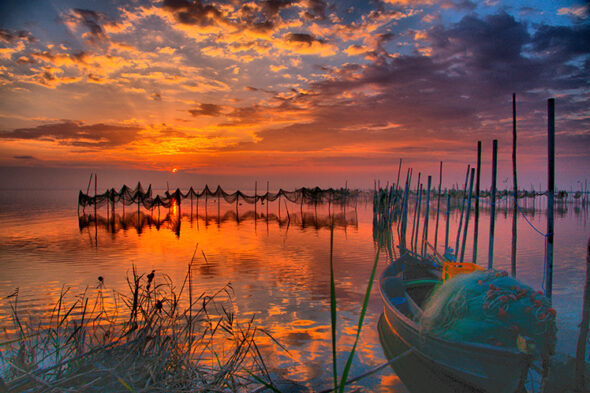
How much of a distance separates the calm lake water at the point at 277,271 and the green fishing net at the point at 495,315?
0.98 meters

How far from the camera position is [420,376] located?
4508mm

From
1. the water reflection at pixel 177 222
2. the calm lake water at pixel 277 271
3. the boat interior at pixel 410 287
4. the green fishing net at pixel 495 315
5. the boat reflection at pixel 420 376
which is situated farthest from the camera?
the water reflection at pixel 177 222

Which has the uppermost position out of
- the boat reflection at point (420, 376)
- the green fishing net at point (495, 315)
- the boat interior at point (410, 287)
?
the green fishing net at point (495, 315)

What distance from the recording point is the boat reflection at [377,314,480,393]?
13.5 feet

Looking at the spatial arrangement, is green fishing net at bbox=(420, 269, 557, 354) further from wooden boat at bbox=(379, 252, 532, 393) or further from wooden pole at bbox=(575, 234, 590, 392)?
wooden pole at bbox=(575, 234, 590, 392)

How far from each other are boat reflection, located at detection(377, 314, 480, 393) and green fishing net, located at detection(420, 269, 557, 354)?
20.6 inches

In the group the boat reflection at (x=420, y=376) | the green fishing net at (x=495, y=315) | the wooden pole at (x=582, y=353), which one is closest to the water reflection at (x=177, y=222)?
the boat reflection at (x=420, y=376)

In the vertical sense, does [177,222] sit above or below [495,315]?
below

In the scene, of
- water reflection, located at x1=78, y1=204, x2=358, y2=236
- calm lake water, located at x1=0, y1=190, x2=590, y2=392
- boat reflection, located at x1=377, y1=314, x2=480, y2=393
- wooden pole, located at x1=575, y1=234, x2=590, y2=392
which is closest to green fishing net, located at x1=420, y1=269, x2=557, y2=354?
wooden pole, located at x1=575, y1=234, x2=590, y2=392

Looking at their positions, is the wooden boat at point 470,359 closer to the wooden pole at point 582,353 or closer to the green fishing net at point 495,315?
the green fishing net at point 495,315

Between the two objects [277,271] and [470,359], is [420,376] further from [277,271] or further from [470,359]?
[277,271]

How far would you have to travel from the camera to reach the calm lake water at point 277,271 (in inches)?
204

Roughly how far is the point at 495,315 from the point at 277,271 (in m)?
6.46

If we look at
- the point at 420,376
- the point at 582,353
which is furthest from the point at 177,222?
the point at 582,353
